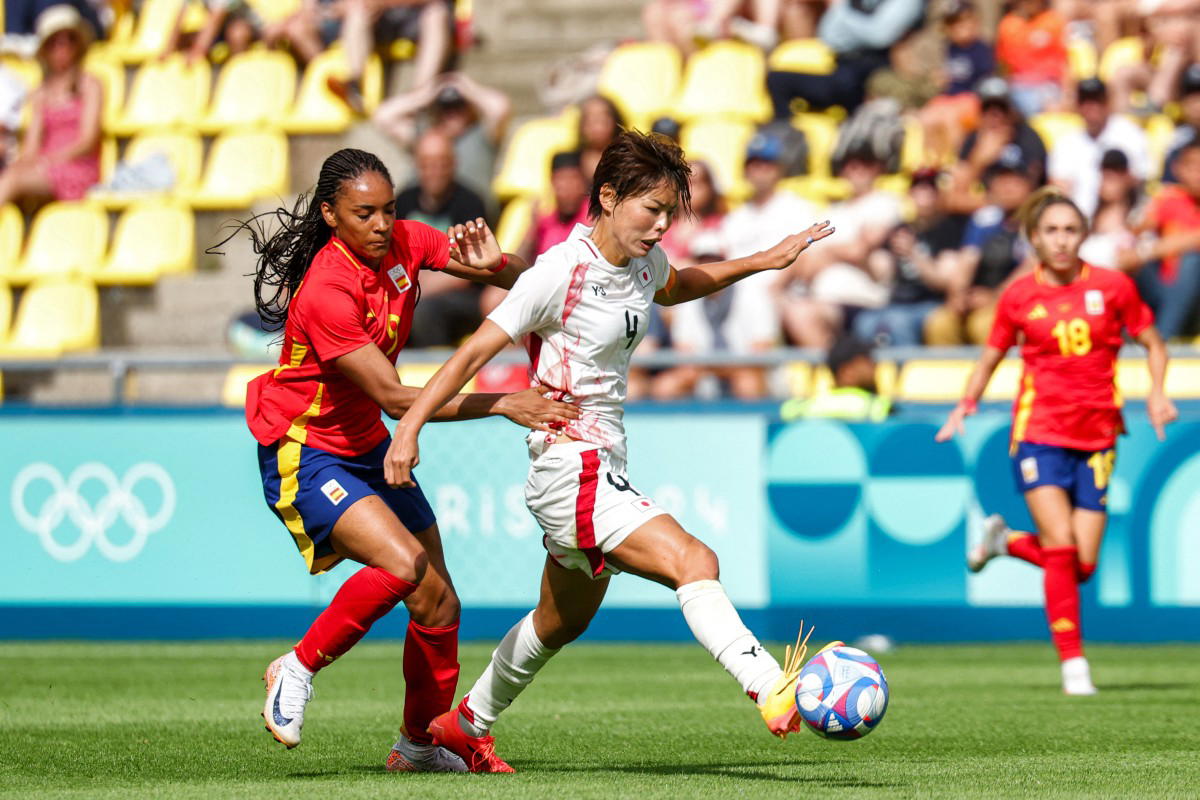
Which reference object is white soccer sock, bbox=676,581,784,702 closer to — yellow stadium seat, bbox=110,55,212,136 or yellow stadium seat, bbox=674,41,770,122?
yellow stadium seat, bbox=674,41,770,122

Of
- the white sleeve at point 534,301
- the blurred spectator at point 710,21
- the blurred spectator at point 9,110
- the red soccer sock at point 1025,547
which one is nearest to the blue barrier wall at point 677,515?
the red soccer sock at point 1025,547

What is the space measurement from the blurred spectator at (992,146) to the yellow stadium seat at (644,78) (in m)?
3.22

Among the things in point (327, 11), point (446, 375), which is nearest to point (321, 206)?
point (446, 375)

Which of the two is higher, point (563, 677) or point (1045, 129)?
point (1045, 129)

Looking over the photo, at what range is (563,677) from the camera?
34.2ft

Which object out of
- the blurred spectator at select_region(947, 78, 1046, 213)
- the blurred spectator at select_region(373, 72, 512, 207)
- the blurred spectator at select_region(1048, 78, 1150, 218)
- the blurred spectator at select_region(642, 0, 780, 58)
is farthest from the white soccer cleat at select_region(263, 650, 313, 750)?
the blurred spectator at select_region(642, 0, 780, 58)

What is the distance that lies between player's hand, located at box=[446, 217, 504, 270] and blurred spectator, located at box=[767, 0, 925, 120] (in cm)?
977

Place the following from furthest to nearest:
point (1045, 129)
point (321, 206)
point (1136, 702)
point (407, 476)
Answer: point (1045, 129)
point (1136, 702)
point (321, 206)
point (407, 476)

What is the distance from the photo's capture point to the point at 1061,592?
943 cm

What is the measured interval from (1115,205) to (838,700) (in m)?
8.91

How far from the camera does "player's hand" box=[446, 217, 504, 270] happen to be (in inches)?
258

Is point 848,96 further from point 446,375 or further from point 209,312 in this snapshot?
point 446,375

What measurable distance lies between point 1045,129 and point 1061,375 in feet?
20.1

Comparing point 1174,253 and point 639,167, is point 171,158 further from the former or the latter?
point 639,167
